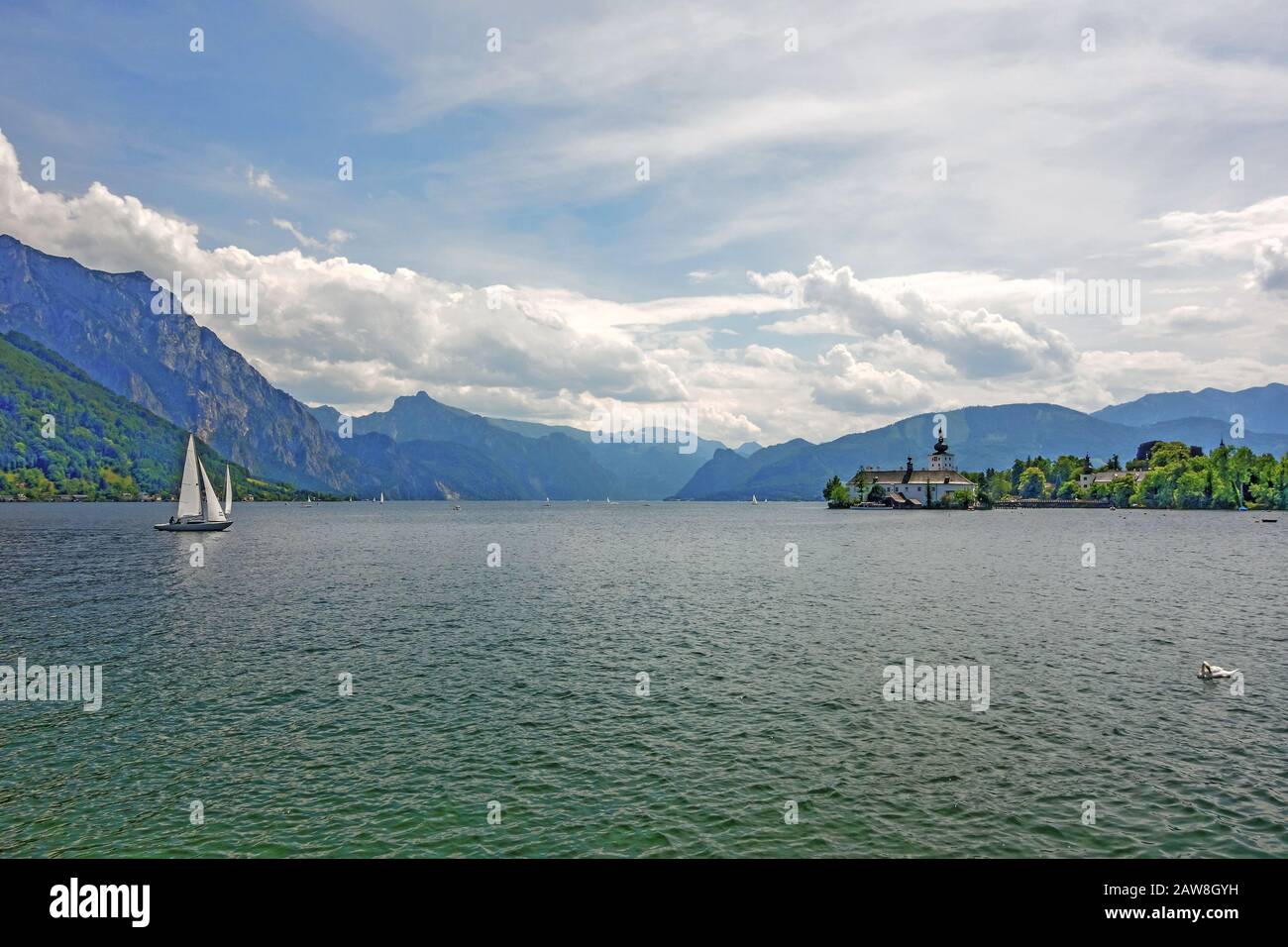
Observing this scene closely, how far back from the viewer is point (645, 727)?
115ft

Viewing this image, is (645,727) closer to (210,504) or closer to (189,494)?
(189,494)

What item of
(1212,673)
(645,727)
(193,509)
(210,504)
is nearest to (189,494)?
(193,509)

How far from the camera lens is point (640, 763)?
100ft

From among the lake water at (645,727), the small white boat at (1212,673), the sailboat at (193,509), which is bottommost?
the lake water at (645,727)

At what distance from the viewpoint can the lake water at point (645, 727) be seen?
24797mm

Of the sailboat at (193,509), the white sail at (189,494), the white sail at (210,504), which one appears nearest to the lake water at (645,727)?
the white sail at (189,494)

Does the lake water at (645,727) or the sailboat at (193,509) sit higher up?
the sailboat at (193,509)

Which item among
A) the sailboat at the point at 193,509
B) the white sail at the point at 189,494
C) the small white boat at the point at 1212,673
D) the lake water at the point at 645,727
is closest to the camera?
the lake water at the point at 645,727

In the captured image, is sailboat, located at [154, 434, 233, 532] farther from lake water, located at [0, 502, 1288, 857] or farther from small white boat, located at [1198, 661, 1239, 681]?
small white boat, located at [1198, 661, 1239, 681]

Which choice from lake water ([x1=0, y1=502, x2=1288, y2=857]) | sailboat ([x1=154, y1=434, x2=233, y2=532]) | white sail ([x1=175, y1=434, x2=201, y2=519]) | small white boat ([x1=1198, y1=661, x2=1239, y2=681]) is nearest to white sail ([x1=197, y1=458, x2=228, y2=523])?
sailboat ([x1=154, y1=434, x2=233, y2=532])

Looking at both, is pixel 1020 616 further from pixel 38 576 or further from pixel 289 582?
pixel 38 576

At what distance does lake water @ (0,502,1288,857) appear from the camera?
2480cm

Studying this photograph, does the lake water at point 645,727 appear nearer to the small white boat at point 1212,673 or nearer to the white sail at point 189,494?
the small white boat at point 1212,673

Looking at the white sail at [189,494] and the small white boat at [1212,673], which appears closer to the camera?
the small white boat at [1212,673]
